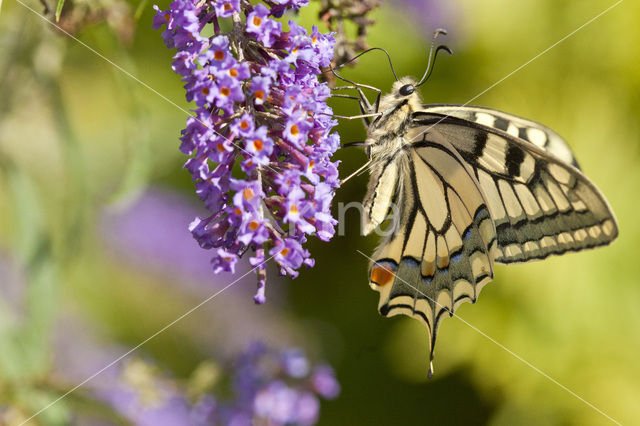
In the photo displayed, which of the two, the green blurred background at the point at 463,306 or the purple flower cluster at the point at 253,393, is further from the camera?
the green blurred background at the point at 463,306

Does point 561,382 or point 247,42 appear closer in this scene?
point 247,42

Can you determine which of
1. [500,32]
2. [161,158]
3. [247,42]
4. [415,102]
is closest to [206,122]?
[247,42]

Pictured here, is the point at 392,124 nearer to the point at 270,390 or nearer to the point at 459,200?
the point at 459,200

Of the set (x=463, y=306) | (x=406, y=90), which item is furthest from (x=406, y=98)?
(x=463, y=306)

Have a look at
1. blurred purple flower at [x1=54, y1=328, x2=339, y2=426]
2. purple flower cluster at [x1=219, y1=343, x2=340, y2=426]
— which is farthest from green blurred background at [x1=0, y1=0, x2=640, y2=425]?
purple flower cluster at [x1=219, y1=343, x2=340, y2=426]

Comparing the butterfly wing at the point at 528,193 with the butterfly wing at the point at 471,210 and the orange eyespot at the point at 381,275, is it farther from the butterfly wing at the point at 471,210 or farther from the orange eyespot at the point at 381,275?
the orange eyespot at the point at 381,275

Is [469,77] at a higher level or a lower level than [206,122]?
higher

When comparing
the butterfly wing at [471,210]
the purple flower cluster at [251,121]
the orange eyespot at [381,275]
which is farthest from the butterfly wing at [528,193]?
the purple flower cluster at [251,121]

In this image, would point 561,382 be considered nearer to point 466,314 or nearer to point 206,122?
point 466,314

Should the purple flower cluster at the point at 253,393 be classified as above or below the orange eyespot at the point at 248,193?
below
